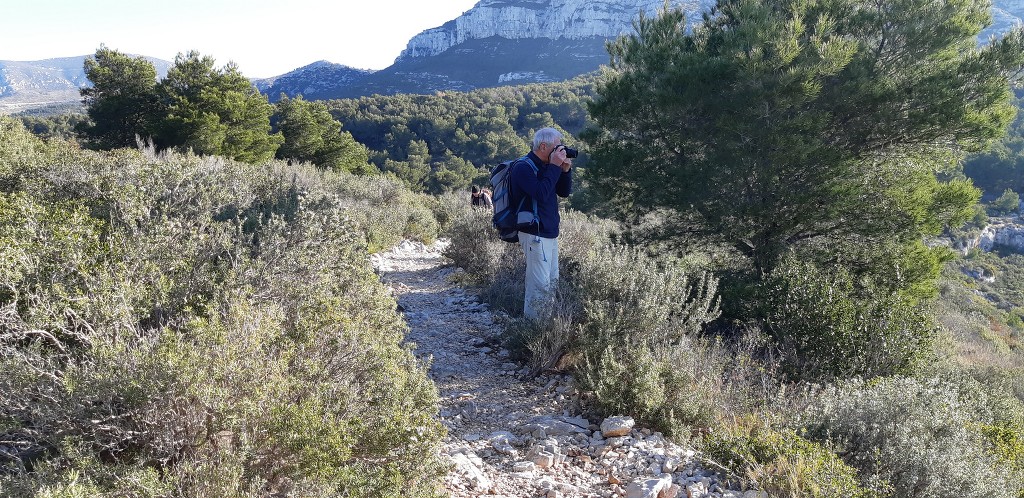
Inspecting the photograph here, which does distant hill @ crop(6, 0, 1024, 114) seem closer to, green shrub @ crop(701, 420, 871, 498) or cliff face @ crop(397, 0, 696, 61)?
cliff face @ crop(397, 0, 696, 61)

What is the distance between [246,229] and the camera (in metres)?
4.12

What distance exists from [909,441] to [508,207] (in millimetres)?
2874

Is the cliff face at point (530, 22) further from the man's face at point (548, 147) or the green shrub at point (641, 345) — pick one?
the green shrub at point (641, 345)

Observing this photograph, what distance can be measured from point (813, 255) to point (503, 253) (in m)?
3.52

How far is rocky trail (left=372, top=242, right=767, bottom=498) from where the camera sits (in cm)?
241

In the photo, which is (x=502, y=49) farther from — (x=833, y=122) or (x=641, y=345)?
(x=641, y=345)

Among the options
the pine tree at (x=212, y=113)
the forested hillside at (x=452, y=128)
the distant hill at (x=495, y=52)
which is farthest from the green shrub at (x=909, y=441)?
the distant hill at (x=495, y=52)

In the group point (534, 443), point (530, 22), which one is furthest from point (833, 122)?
point (530, 22)

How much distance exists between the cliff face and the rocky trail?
92113mm

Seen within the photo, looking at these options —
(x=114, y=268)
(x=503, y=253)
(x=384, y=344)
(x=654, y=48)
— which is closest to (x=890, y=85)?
(x=654, y=48)

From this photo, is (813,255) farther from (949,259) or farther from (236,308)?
(236,308)

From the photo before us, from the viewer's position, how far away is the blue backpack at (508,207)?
421 centimetres

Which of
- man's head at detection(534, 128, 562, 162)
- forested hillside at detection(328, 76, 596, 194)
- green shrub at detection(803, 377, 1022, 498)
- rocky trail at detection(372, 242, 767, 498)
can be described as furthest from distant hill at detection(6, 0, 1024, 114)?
green shrub at detection(803, 377, 1022, 498)

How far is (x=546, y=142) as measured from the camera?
4.29 m
